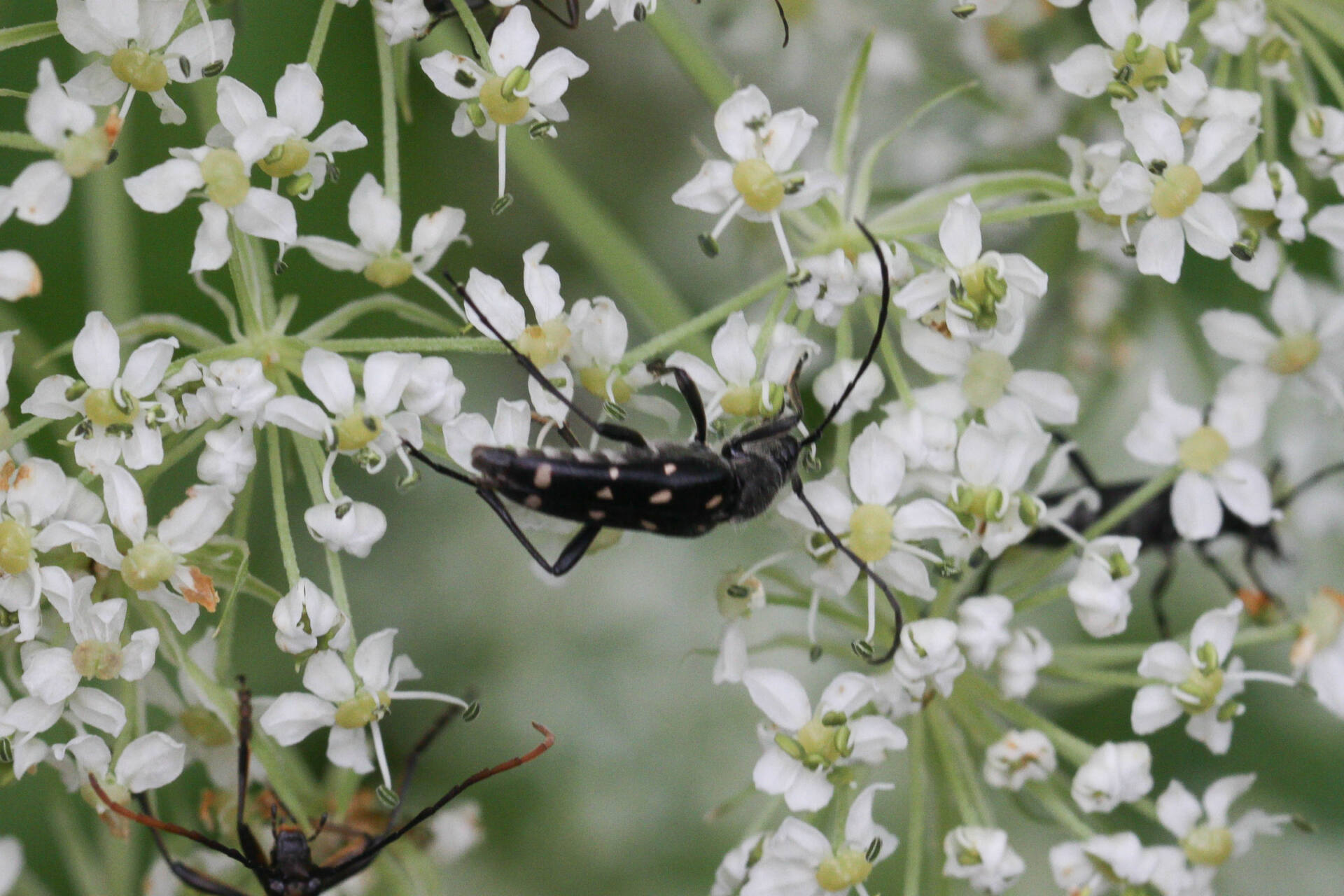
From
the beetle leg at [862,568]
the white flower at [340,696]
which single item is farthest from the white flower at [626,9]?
the white flower at [340,696]

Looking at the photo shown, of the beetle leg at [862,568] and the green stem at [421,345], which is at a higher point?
the green stem at [421,345]

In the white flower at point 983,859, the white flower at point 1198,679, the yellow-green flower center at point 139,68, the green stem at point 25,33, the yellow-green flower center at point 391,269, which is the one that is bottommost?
the white flower at point 983,859

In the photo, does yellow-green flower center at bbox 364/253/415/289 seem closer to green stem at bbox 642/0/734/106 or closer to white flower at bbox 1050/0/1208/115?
green stem at bbox 642/0/734/106

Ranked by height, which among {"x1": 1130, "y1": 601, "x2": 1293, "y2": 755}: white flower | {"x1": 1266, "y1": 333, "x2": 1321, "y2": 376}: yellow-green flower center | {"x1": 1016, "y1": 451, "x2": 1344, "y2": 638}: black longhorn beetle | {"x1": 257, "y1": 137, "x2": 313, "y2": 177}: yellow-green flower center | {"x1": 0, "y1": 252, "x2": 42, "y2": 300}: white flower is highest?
{"x1": 257, "y1": 137, "x2": 313, "y2": 177}: yellow-green flower center

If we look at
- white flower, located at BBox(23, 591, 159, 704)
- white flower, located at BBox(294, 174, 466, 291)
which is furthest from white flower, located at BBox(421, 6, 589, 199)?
white flower, located at BBox(23, 591, 159, 704)

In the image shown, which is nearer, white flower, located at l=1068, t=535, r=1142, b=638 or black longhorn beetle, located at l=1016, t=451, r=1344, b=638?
white flower, located at l=1068, t=535, r=1142, b=638

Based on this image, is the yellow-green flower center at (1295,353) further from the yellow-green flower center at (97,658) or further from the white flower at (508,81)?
the yellow-green flower center at (97,658)
